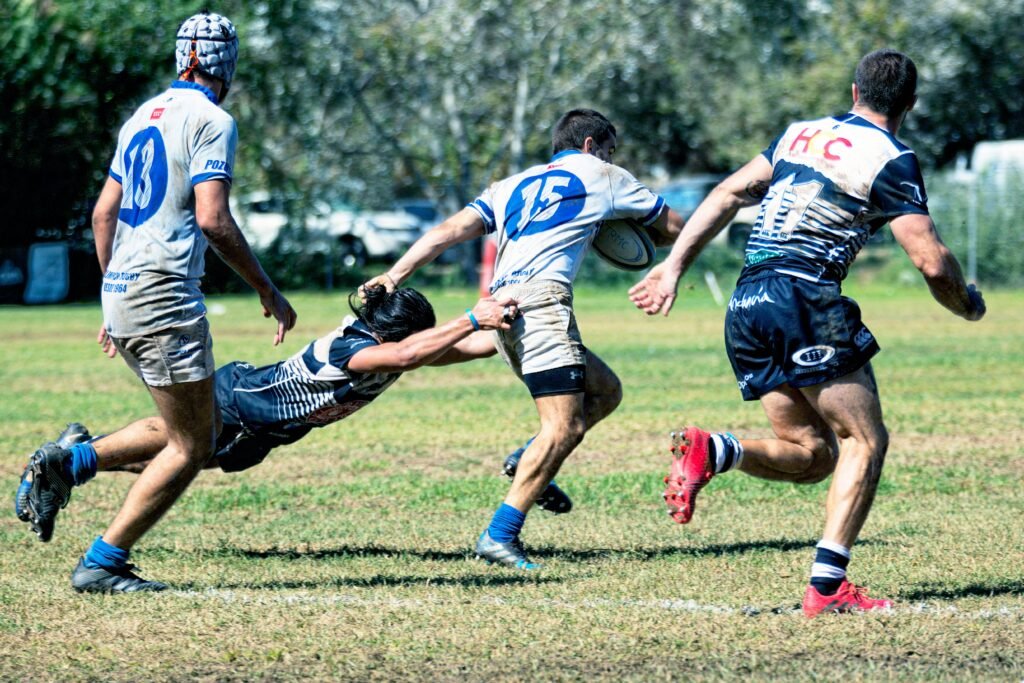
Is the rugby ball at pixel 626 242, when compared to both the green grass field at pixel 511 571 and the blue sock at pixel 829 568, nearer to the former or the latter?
the green grass field at pixel 511 571

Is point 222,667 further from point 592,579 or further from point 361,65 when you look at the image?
point 361,65

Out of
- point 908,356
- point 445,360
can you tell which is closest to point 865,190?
point 445,360

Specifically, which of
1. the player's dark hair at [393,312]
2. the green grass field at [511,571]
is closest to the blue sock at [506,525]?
the green grass field at [511,571]

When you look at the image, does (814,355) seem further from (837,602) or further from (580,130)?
(580,130)

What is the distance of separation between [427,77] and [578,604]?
98.4 feet

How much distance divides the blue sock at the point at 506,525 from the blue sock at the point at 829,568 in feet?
5.05

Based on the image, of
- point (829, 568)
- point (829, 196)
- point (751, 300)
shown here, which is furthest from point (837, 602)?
point (829, 196)

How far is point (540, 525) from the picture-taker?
7922 mm

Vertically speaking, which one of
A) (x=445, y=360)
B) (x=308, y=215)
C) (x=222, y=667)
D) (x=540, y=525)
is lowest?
(x=308, y=215)

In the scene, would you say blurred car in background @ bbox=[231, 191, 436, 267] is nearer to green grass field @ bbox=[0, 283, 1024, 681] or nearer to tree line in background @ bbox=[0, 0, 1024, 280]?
tree line in background @ bbox=[0, 0, 1024, 280]

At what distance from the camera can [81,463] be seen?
650 cm

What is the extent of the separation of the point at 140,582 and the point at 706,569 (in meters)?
2.41

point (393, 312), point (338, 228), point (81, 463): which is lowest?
point (338, 228)

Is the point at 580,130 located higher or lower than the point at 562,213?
higher
